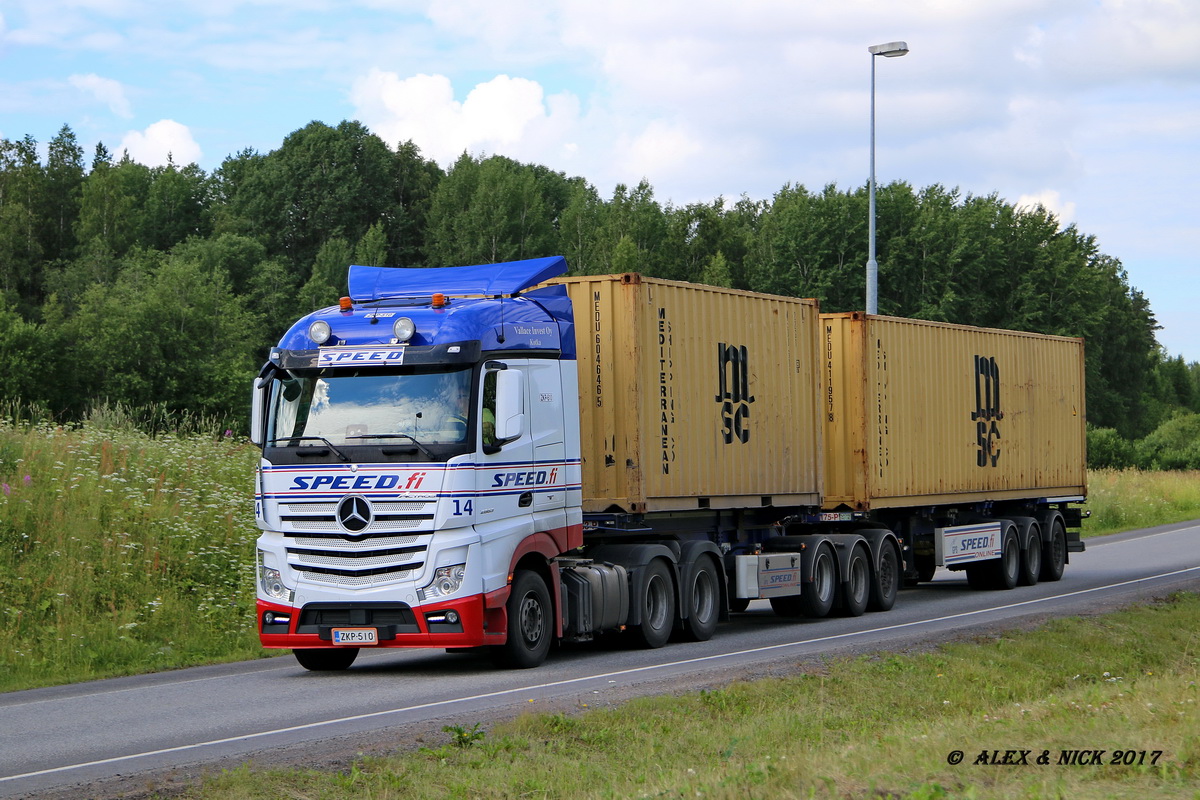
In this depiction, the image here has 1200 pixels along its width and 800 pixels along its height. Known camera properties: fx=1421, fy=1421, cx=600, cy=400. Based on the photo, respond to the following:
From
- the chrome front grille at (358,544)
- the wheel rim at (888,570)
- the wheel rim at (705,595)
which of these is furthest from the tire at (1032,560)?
the chrome front grille at (358,544)

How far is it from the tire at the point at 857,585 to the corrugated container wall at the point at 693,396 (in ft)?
3.86

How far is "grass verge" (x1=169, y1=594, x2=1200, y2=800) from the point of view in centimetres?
671

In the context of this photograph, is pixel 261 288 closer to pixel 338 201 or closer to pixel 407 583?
pixel 338 201

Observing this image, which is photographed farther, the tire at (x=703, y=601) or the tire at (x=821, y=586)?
the tire at (x=821, y=586)

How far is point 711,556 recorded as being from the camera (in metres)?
16.4

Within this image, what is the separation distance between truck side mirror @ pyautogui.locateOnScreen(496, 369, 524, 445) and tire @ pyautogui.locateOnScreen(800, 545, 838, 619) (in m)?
6.59

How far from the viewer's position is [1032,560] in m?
24.3

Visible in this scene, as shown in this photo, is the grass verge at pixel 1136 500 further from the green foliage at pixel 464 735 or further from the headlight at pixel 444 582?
the green foliage at pixel 464 735

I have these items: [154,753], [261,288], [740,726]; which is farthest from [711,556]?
[261,288]

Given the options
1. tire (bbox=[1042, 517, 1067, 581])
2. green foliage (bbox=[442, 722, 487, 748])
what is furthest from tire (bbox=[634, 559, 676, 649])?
tire (bbox=[1042, 517, 1067, 581])

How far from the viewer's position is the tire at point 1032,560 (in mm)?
24016

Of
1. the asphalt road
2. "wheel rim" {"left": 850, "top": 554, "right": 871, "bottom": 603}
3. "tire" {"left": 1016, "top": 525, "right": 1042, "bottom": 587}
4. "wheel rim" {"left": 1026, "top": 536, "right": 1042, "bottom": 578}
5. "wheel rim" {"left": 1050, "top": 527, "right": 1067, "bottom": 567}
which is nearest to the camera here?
the asphalt road

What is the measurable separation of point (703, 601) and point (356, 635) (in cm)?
492

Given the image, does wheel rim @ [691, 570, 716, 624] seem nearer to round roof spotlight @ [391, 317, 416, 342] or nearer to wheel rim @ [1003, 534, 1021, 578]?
round roof spotlight @ [391, 317, 416, 342]
